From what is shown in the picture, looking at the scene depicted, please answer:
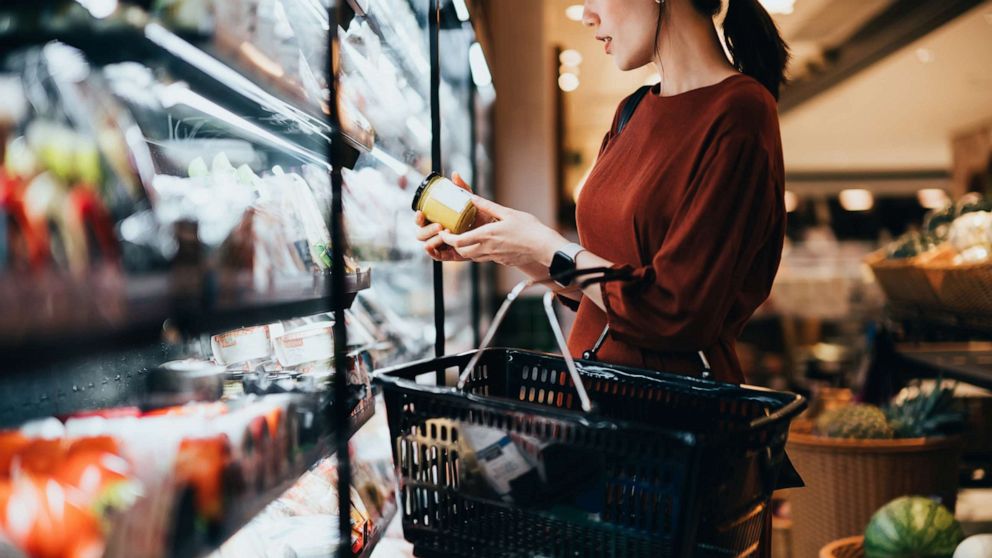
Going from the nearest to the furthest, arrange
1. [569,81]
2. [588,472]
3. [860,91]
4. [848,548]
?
[588,472]
[848,548]
[569,81]
[860,91]

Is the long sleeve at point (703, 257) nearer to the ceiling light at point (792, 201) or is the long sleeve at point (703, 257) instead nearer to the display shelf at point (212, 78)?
the display shelf at point (212, 78)

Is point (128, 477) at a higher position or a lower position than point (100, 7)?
lower

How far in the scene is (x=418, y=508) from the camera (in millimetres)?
1091

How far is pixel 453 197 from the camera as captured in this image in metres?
1.31

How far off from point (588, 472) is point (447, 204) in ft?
1.81

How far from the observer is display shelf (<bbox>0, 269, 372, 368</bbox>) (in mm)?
547

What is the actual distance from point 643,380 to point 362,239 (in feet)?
3.77

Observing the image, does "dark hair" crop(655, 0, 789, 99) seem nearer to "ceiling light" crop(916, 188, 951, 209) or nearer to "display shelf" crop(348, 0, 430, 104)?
"display shelf" crop(348, 0, 430, 104)

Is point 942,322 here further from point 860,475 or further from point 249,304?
point 249,304

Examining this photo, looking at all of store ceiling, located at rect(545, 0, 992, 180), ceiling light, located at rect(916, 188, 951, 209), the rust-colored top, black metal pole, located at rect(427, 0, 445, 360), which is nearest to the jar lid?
the rust-colored top

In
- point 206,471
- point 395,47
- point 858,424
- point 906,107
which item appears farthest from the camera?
point 906,107

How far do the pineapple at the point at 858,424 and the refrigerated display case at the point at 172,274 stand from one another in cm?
175

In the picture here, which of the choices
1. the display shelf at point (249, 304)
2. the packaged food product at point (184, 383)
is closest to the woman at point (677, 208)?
the display shelf at point (249, 304)

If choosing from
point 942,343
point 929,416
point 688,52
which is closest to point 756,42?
point 688,52
